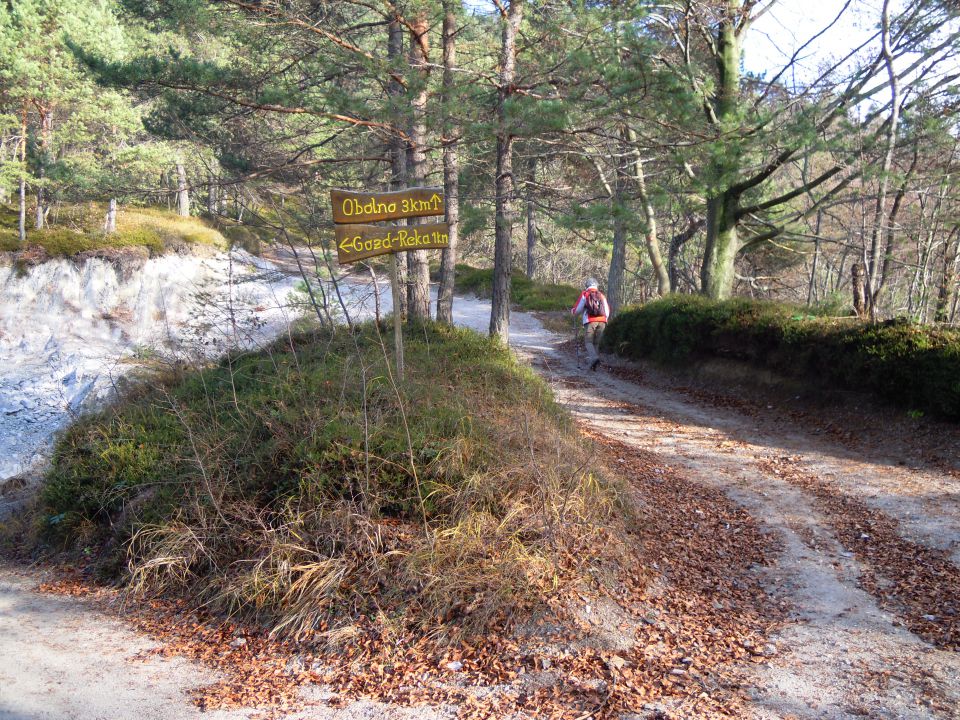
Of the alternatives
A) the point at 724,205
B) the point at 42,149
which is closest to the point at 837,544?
the point at 724,205

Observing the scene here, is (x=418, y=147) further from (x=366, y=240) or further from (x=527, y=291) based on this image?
(x=527, y=291)

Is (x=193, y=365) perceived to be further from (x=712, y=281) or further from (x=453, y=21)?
(x=712, y=281)

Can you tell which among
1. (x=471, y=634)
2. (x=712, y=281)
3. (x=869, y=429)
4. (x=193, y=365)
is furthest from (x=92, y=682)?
(x=712, y=281)

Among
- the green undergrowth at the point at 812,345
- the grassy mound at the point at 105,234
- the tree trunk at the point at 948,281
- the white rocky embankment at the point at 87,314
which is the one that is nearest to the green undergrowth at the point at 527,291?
the white rocky embankment at the point at 87,314

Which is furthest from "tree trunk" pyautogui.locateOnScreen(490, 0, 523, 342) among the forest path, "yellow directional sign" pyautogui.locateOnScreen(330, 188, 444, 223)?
"yellow directional sign" pyautogui.locateOnScreen(330, 188, 444, 223)

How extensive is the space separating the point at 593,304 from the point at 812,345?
512 cm

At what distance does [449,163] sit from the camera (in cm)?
1125

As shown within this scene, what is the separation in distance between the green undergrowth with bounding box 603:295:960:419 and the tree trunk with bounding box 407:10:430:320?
5.78 m

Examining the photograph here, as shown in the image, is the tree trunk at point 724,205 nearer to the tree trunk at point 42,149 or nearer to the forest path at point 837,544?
the forest path at point 837,544

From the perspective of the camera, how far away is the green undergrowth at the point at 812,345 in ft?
29.3

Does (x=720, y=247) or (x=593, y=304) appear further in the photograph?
(x=720, y=247)

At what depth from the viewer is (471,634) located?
14.8 ft

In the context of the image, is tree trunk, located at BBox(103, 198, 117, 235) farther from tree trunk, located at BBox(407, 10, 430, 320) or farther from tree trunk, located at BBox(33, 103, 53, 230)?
tree trunk, located at BBox(407, 10, 430, 320)

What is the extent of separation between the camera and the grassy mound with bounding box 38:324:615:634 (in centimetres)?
484
